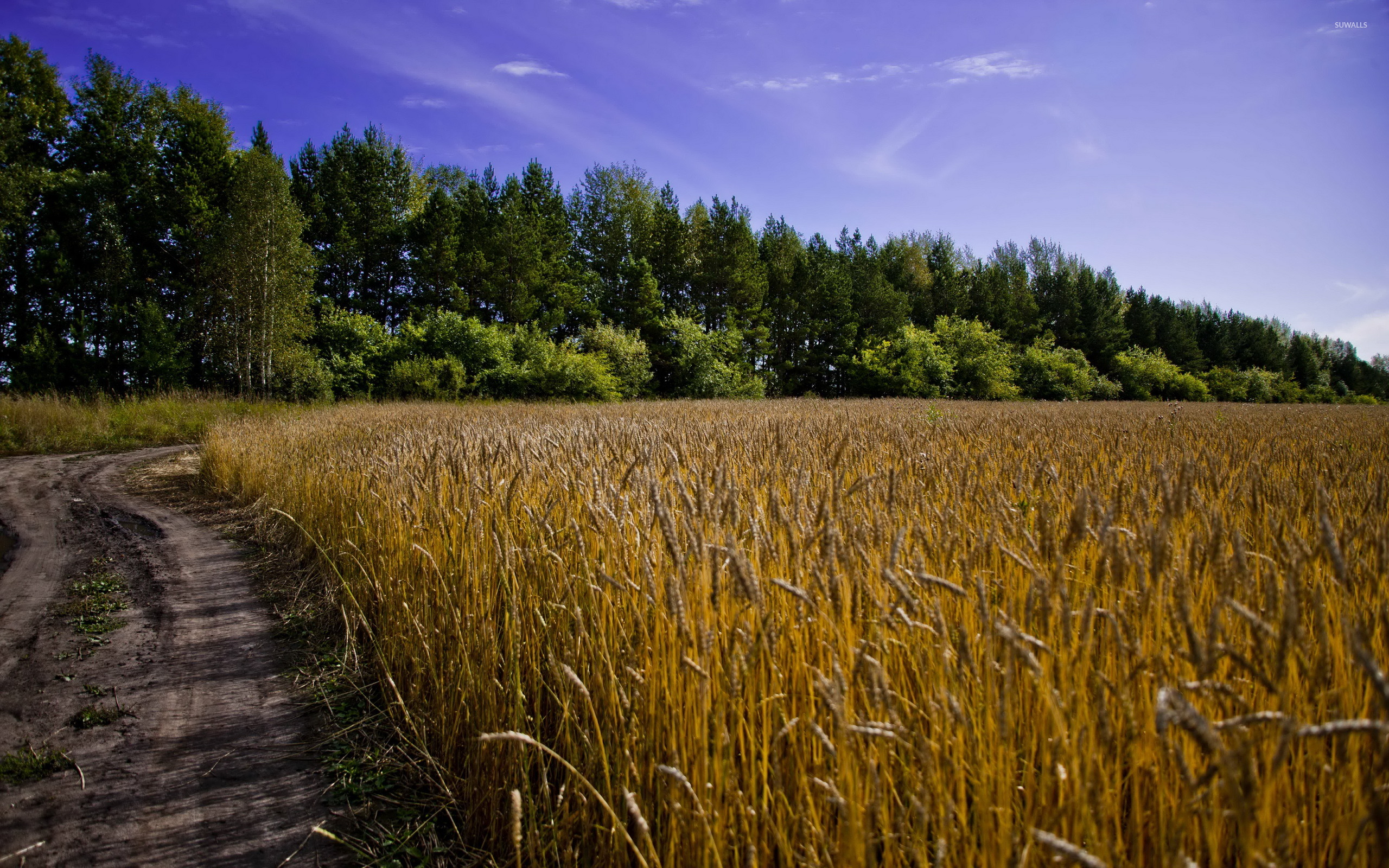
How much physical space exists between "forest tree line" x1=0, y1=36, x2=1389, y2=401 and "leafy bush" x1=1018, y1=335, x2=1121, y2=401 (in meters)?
0.19

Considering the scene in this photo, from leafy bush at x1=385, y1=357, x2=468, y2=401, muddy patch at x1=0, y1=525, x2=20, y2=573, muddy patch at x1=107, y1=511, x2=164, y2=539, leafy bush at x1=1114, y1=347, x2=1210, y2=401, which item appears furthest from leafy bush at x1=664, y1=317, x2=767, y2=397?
leafy bush at x1=1114, y1=347, x2=1210, y2=401

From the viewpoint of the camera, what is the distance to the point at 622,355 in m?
29.6

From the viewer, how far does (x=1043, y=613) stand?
52.0 inches

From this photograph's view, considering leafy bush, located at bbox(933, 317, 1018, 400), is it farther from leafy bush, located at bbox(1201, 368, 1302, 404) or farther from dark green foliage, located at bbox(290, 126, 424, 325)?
dark green foliage, located at bbox(290, 126, 424, 325)

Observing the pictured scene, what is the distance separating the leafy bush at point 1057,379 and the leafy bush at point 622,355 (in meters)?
27.2

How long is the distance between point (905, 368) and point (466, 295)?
26.3 metres

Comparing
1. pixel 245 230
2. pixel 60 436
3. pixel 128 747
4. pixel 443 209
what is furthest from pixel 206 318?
pixel 128 747

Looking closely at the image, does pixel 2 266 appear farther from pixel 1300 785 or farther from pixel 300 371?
pixel 1300 785

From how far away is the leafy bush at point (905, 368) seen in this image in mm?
36938

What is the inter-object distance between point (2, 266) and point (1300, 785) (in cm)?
3610

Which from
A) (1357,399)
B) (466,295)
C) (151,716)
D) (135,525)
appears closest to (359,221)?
(466,295)

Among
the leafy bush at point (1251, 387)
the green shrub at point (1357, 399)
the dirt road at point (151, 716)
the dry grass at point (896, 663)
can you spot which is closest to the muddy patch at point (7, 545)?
the dirt road at point (151, 716)

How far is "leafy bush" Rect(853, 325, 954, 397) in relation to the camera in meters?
36.9

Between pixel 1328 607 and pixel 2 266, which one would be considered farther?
pixel 2 266
